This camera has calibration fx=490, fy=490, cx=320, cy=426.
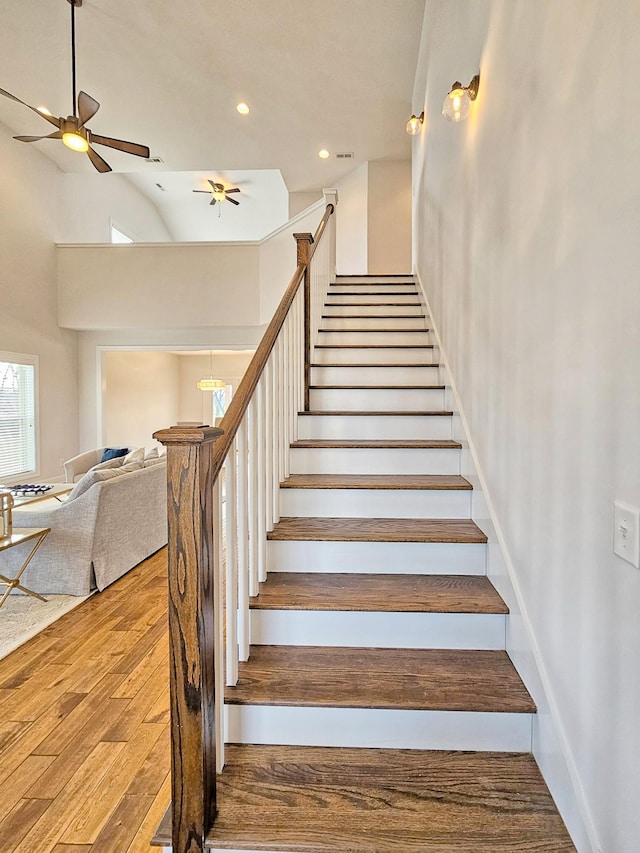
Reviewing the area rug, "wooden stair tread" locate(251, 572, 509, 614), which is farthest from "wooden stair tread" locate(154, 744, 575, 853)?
the area rug

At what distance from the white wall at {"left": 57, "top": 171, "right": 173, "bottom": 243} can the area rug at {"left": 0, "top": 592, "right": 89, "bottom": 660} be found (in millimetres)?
5198

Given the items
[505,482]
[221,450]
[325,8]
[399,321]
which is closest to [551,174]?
[505,482]

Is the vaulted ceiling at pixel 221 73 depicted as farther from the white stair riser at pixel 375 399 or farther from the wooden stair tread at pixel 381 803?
the wooden stair tread at pixel 381 803

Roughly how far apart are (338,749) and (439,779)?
0.32 m

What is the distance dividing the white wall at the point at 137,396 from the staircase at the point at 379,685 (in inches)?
268

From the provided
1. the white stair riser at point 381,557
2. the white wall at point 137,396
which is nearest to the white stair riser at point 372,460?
the white stair riser at point 381,557

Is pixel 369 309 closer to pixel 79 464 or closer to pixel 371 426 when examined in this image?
pixel 371 426

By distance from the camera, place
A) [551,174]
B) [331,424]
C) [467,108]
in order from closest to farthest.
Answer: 1. [551,174]
2. [467,108]
3. [331,424]

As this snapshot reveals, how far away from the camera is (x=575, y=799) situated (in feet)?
4.05

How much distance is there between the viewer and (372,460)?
264 centimetres

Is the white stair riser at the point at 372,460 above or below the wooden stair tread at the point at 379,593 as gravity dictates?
above

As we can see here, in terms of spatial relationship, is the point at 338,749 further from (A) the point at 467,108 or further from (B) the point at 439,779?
(A) the point at 467,108

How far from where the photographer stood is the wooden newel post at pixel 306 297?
3.06 meters

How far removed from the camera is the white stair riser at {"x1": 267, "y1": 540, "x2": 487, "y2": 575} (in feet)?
6.75
